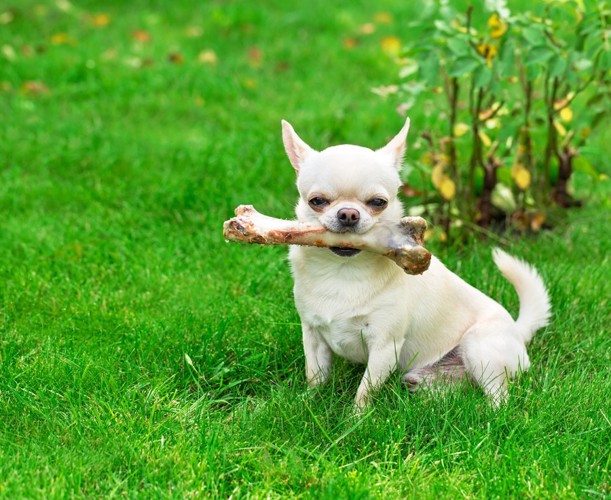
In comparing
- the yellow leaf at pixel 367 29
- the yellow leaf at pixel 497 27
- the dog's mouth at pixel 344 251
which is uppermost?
the yellow leaf at pixel 497 27

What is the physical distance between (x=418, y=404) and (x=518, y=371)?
1.36 feet

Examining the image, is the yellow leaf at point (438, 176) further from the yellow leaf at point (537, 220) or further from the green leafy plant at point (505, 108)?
the yellow leaf at point (537, 220)

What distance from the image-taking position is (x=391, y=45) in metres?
6.57

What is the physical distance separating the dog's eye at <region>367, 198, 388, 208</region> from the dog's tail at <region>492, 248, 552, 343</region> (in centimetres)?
70

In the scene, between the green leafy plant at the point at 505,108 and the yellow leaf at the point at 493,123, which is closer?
the green leafy plant at the point at 505,108

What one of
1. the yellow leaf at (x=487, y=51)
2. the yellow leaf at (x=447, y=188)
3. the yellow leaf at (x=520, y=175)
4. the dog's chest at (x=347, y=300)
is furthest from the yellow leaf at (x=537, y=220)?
the dog's chest at (x=347, y=300)

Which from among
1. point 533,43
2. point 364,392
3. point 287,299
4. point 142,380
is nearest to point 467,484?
point 364,392

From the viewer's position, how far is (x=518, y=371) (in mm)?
2971

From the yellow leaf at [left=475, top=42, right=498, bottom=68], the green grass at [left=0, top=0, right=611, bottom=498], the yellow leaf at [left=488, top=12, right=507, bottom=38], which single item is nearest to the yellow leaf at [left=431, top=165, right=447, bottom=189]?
the green grass at [left=0, top=0, right=611, bottom=498]

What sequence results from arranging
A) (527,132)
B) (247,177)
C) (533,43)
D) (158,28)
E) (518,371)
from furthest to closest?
(158,28), (247,177), (527,132), (533,43), (518,371)

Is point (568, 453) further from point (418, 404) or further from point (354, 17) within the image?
point (354, 17)

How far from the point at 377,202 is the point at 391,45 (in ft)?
13.7

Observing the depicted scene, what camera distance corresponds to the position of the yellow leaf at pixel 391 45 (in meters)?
6.48

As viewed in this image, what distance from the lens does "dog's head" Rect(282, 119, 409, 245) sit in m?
2.58
